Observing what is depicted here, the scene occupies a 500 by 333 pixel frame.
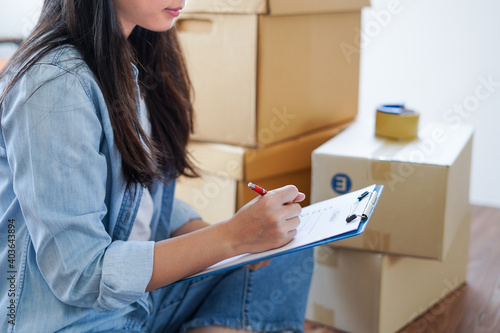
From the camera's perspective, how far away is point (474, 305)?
1243mm

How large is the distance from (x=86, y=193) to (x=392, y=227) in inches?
23.1

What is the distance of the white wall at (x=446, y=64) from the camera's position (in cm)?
173

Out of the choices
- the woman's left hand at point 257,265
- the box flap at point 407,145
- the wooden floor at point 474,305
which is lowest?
the wooden floor at point 474,305

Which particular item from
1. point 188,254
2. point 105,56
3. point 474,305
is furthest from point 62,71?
point 474,305

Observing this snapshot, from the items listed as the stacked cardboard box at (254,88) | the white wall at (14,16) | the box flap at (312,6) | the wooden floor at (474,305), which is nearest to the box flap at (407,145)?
the stacked cardboard box at (254,88)

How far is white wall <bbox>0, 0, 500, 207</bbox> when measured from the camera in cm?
173

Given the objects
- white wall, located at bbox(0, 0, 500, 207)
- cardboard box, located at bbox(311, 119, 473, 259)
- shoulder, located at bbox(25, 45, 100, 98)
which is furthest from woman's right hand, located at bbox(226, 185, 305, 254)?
white wall, located at bbox(0, 0, 500, 207)

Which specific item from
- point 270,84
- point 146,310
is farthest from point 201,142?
point 146,310

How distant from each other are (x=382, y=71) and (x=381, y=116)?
80 centimetres

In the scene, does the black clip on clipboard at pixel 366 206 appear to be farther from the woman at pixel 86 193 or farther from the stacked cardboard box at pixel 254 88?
the stacked cardboard box at pixel 254 88

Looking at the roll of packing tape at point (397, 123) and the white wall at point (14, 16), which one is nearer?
the roll of packing tape at point (397, 123)

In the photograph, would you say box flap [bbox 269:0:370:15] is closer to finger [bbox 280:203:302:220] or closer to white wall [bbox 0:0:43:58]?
finger [bbox 280:203:302:220]

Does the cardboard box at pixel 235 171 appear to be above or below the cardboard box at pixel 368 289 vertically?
above

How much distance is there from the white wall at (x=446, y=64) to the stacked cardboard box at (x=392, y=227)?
58 centimetres
